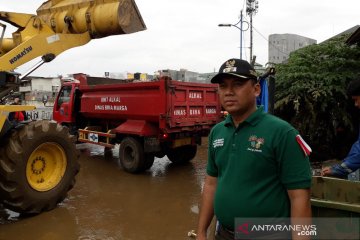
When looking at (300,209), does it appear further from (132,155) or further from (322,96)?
(322,96)

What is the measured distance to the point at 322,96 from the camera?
7.20 m

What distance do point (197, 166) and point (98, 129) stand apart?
9.29 ft

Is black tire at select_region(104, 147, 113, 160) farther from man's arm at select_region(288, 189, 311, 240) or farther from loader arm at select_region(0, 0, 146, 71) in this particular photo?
man's arm at select_region(288, 189, 311, 240)

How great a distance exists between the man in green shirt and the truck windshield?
27.6 ft

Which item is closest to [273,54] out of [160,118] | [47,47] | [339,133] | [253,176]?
[339,133]

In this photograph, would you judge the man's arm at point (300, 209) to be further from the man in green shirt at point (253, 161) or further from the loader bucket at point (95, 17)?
the loader bucket at point (95, 17)

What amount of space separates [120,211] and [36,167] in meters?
1.38

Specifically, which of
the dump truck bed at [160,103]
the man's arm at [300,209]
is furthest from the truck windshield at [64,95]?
the man's arm at [300,209]

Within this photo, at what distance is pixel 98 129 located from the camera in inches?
354

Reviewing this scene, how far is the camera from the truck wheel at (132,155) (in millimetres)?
7121

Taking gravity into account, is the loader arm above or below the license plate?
above

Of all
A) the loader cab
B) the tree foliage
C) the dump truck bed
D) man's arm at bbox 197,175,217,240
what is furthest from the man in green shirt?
the loader cab

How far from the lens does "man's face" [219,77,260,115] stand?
6.17 ft

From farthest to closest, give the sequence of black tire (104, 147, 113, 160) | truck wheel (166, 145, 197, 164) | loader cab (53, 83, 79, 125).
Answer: loader cab (53, 83, 79, 125)
black tire (104, 147, 113, 160)
truck wheel (166, 145, 197, 164)
